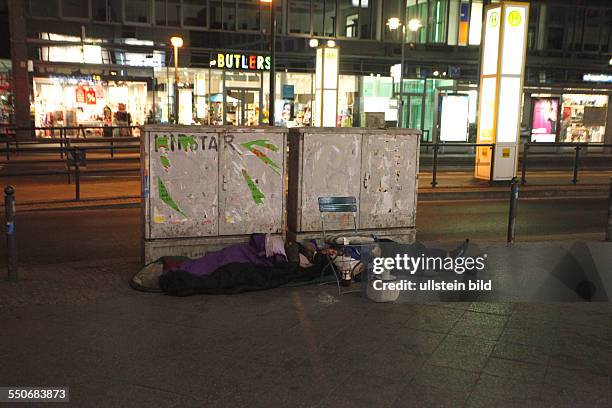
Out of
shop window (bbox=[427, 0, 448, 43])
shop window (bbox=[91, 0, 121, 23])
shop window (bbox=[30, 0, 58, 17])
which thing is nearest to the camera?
shop window (bbox=[30, 0, 58, 17])

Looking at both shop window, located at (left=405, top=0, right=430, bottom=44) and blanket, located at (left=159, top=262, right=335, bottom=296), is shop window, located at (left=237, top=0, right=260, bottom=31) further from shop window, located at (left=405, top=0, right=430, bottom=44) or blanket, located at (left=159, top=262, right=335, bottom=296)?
blanket, located at (left=159, top=262, right=335, bottom=296)

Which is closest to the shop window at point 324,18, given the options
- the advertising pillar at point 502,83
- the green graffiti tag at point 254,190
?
the advertising pillar at point 502,83

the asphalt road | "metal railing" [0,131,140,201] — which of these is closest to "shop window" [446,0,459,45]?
"metal railing" [0,131,140,201]

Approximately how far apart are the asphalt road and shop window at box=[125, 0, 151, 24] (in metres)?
22.0

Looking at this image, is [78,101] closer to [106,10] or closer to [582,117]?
[106,10]

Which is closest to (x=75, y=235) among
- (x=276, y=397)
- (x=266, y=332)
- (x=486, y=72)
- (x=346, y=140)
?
(x=346, y=140)

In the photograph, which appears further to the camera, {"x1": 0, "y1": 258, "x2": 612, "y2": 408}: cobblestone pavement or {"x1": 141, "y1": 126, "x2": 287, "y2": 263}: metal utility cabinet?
{"x1": 141, "y1": 126, "x2": 287, "y2": 263}: metal utility cabinet

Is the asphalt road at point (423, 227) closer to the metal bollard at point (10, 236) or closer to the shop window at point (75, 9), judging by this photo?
the metal bollard at point (10, 236)

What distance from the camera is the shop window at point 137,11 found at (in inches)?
1251

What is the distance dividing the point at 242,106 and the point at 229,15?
4945 millimetres

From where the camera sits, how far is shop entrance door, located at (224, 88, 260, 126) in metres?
33.8

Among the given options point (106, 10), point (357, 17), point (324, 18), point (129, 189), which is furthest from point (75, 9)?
point (129, 189)

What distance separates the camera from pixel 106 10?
1233 inches

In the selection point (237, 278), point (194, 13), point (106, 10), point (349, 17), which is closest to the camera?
point (237, 278)
